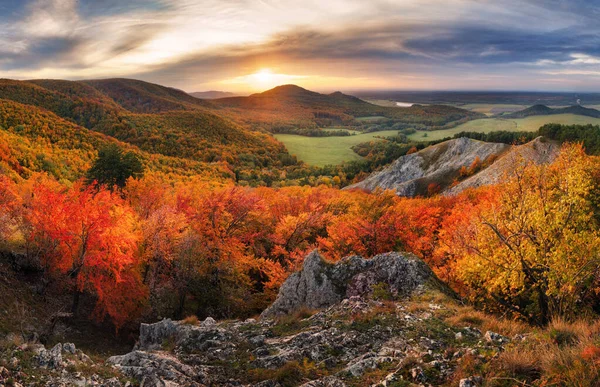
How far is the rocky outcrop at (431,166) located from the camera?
13088 centimetres

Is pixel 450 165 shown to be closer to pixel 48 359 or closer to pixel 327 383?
pixel 327 383

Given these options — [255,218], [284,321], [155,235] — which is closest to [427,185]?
[255,218]

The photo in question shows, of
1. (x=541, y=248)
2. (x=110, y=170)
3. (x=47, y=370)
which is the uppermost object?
(x=110, y=170)

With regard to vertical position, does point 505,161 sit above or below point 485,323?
above

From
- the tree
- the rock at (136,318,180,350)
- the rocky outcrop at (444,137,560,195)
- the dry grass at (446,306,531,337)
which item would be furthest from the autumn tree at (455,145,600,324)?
the rocky outcrop at (444,137,560,195)

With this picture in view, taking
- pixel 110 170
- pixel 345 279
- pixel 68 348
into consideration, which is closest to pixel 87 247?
pixel 68 348

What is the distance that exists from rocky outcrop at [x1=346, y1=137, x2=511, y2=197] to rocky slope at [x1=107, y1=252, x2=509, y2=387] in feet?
357

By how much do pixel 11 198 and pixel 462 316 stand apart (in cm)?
4132

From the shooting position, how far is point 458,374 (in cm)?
1056

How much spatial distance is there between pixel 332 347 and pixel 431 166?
147 meters

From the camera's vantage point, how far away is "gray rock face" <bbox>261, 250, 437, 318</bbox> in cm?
2216

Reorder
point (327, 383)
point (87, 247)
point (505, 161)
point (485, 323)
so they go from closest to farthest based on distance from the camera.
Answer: point (327, 383)
point (485, 323)
point (87, 247)
point (505, 161)

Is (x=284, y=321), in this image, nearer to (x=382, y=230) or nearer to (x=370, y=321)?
(x=370, y=321)

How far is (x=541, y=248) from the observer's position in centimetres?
1942
